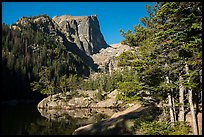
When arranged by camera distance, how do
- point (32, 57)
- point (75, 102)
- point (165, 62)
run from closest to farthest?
point (165, 62) → point (75, 102) → point (32, 57)

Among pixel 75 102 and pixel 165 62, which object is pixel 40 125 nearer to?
pixel 165 62

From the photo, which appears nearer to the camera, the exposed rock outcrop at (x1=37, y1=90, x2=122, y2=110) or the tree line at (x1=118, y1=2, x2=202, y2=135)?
the tree line at (x1=118, y1=2, x2=202, y2=135)

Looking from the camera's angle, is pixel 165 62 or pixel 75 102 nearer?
pixel 165 62

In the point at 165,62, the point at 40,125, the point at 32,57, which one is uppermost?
the point at 32,57

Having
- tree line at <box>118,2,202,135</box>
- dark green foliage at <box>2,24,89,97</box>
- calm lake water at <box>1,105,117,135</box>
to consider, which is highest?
dark green foliage at <box>2,24,89,97</box>

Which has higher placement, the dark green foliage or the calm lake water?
the dark green foliage

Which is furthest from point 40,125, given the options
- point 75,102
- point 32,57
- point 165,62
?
point 32,57

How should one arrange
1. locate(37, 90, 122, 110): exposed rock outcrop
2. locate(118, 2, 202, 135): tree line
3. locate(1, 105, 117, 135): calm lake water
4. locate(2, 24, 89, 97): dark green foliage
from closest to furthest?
locate(118, 2, 202, 135): tree line < locate(1, 105, 117, 135): calm lake water < locate(37, 90, 122, 110): exposed rock outcrop < locate(2, 24, 89, 97): dark green foliage

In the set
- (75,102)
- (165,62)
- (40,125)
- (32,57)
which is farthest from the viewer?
(32,57)

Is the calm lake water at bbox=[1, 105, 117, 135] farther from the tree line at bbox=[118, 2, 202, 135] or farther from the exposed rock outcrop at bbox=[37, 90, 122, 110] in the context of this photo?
the exposed rock outcrop at bbox=[37, 90, 122, 110]

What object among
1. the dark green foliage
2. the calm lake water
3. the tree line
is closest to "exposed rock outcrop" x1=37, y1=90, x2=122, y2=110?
the dark green foliage

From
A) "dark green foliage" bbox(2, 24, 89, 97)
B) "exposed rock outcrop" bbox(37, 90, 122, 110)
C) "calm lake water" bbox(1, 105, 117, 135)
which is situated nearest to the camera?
"calm lake water" bbox(1, 105, 117, 135)

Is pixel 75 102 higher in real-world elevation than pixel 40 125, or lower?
higher

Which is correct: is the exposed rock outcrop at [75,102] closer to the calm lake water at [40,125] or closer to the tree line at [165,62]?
the calm lake water at [40,125]
